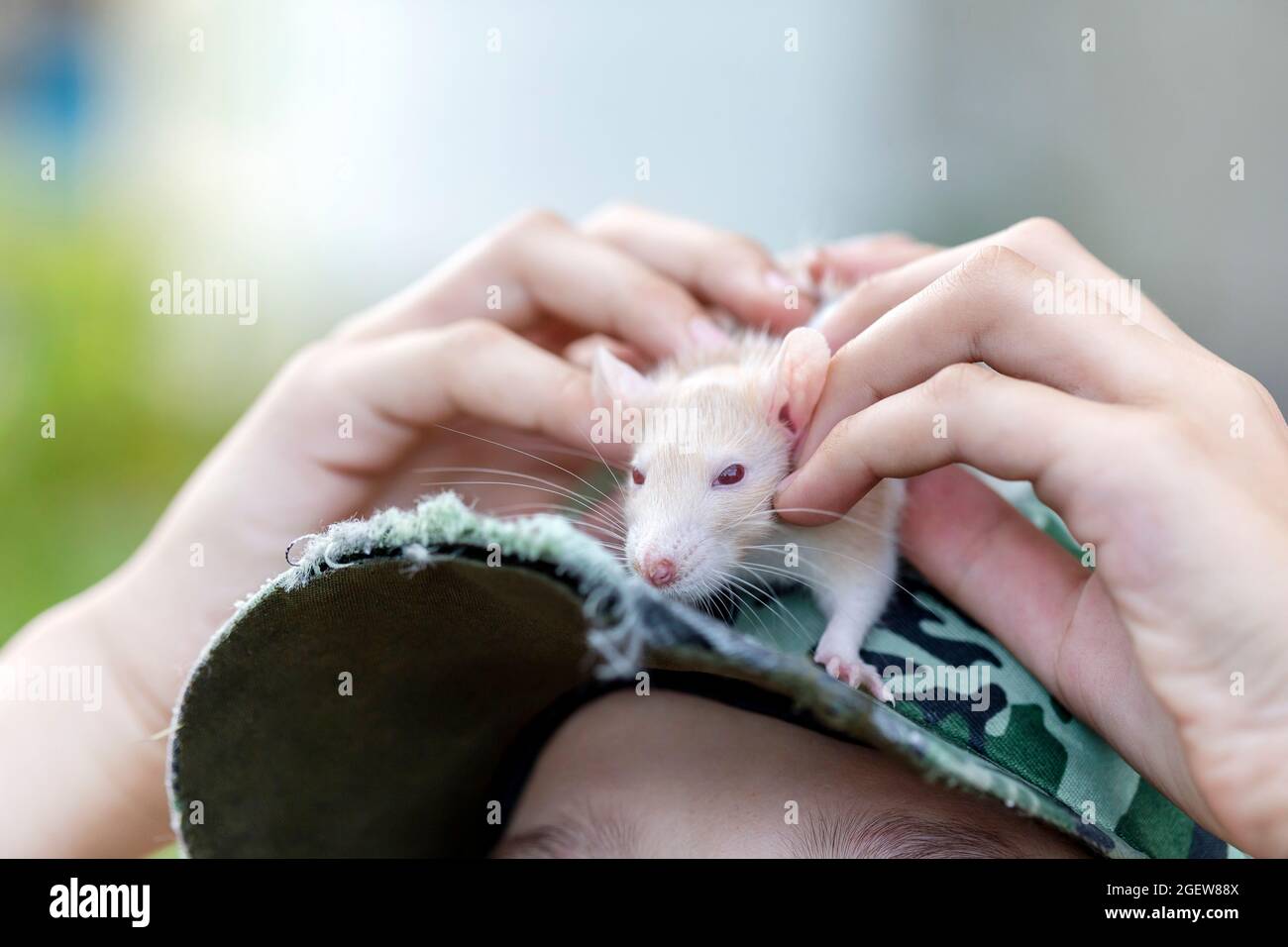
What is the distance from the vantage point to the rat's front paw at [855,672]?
0.91 m

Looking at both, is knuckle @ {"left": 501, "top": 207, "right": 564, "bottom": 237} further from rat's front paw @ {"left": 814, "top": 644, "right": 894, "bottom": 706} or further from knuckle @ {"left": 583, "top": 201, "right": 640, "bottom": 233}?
rat's front paw @ {"left": 814, "top": 644, "right": 894, "bottom": 706}

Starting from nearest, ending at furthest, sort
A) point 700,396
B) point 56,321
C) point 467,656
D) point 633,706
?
point 467,656 → point 633,706 → point 700,396 → point 56,321

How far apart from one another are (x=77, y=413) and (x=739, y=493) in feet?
8.12

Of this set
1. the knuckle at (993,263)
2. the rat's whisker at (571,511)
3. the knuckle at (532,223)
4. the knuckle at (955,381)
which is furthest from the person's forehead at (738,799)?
the knuckle at (532,223)

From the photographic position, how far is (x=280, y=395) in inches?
57.9

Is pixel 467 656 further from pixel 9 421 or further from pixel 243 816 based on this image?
pixel 9 421

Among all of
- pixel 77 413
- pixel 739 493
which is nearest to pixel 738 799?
pixel 739 493

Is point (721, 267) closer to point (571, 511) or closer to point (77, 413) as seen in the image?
point (571, 511)

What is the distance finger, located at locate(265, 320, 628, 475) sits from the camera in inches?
48.1

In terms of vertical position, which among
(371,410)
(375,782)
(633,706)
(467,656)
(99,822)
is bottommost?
(99,822)

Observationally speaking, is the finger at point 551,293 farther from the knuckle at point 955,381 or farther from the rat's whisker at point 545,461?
the knuckle at point 955,381

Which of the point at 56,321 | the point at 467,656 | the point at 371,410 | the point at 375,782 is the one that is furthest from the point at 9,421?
the point at 467,656

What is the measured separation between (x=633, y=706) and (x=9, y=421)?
95.6 inches

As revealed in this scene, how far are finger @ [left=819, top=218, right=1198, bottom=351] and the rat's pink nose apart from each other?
33 cm
